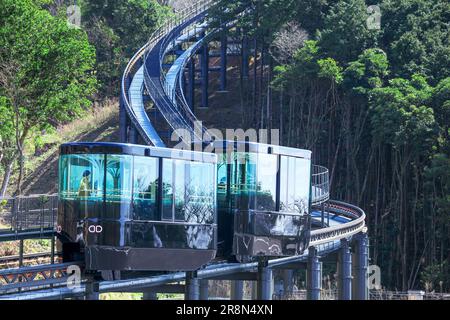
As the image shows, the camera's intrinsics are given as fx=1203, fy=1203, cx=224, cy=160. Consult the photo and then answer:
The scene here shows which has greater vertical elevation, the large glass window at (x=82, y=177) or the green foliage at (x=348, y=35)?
the green foliage at (x=348, y=35)

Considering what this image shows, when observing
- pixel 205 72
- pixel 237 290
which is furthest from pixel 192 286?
pixel 205 72

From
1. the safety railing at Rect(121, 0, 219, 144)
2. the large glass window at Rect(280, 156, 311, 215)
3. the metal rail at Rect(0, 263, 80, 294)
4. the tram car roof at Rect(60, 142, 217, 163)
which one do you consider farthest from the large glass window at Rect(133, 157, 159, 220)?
the safety railing at Rect(121, 0, 219, 144)

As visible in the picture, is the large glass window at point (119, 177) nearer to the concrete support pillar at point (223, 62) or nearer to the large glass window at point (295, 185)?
the large glass window at point (295, 185)

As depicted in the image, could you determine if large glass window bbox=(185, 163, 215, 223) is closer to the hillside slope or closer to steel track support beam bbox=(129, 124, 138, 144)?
steel track support beam bbox=(129, 124, 138, 144)

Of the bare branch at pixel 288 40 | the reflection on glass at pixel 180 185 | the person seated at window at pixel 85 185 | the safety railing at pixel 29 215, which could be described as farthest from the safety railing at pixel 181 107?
the person seated at window at pixel 85 185

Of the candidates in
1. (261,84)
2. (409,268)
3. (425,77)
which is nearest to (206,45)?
(261,84)

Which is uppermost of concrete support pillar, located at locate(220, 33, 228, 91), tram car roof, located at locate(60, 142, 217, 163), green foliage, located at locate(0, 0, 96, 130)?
concrete support pillar, located at locate(220, 33, 228, 91)

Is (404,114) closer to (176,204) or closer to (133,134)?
(133,134)
